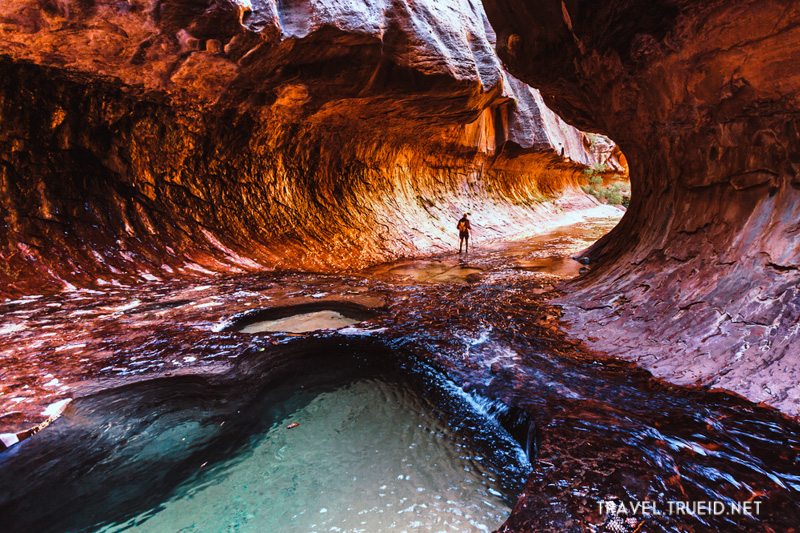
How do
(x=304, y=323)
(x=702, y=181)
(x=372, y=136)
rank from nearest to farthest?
(x=702, y=181) → (x=304, y=323) → (x=372, y=136)

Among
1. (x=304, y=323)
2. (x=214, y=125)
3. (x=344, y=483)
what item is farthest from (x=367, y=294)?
(x=214, y=125)

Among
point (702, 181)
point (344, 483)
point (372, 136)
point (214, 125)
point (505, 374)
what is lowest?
point (344, 483)

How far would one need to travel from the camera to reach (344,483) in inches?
88.2

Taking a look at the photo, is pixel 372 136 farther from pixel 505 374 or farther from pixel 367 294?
pixel 505 374

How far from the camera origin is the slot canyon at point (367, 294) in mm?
2117

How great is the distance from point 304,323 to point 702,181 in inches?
205

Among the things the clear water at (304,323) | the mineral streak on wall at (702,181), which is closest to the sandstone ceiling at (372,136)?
the mineral streak on wall at (702,181)

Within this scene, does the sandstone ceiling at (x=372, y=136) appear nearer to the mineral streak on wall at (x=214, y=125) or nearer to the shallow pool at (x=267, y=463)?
the mineral streak on wall at (x=214, y=125)

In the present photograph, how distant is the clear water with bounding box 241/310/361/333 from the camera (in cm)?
A: 461

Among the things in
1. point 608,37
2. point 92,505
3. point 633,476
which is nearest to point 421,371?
point 633,476

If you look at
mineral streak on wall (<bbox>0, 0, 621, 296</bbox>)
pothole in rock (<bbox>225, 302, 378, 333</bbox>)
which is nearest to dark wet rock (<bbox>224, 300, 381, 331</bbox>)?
pothole in rock (<bbox>225, 302, 378, 333</bbox>)

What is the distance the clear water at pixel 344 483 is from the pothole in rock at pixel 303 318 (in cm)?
177

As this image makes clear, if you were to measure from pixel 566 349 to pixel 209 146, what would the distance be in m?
8.27

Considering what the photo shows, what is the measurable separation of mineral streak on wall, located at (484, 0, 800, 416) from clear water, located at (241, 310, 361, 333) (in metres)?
2.98
